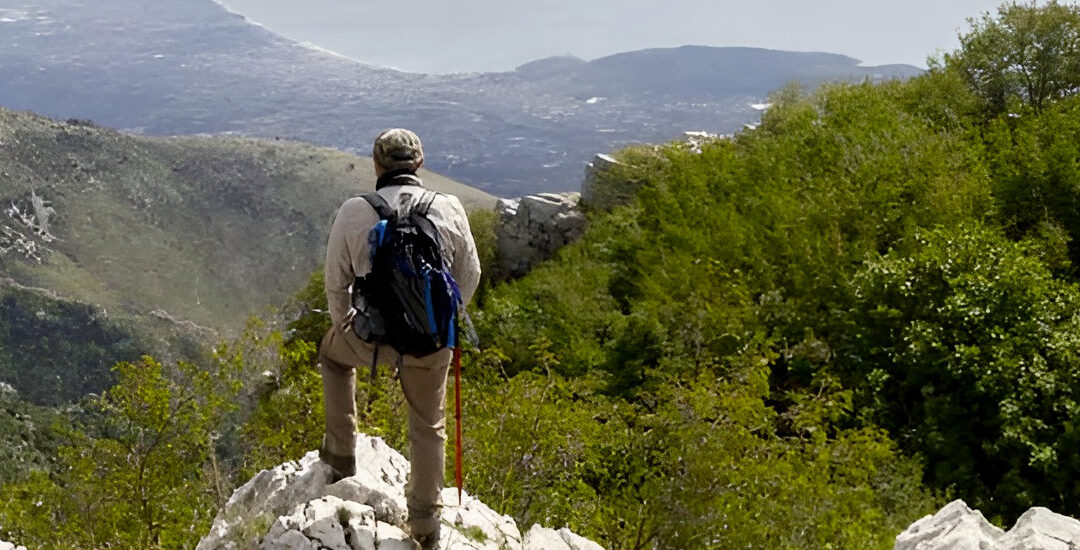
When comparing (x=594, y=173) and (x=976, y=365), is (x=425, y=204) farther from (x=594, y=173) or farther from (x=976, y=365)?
(x=594, y=173)

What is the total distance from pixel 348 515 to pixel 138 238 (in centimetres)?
16008

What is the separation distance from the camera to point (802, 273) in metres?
24.0

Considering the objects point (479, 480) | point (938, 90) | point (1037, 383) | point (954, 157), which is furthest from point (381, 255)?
point (938, 90)

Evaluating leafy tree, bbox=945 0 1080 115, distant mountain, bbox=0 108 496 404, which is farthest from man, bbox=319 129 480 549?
distant mountain, bbox=0 108 496 404

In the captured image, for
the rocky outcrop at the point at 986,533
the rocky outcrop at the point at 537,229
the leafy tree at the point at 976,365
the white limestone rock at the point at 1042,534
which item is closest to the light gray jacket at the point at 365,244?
the rocky outcrop at the point at 986,533

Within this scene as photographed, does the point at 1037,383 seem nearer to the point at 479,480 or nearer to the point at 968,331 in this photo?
the point at 968,331

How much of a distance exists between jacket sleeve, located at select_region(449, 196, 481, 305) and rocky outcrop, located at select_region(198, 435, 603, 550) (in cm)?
194

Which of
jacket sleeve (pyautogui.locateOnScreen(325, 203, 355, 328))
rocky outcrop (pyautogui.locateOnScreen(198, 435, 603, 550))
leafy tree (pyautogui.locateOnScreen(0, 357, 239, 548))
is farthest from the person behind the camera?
leafy tree (pyautogui.locateOnScreen(0, 357, 239, 548))

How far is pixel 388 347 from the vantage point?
6438mm

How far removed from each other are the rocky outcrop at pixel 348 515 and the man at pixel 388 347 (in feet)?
1.01

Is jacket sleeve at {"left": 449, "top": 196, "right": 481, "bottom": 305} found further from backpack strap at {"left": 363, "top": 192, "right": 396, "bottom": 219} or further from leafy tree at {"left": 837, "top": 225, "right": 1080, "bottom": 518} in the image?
leafy tree at {"left": 837, "top": 225, "right": 1080, "bottom": 518}

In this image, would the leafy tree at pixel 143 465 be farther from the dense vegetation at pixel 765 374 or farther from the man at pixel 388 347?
the man at pixel 388 347

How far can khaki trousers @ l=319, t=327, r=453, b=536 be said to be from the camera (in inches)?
258

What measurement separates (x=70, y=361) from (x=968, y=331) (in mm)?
114152
